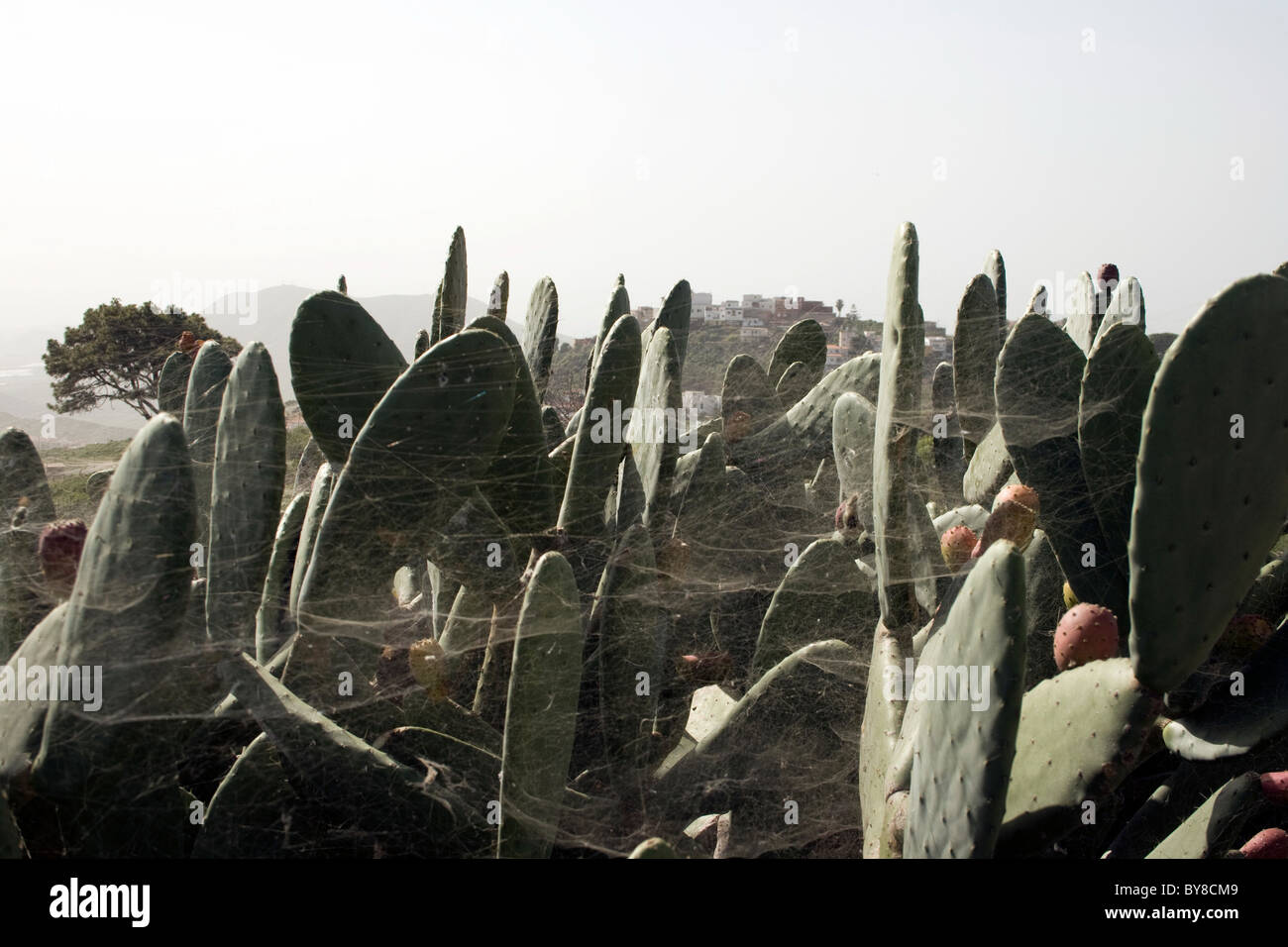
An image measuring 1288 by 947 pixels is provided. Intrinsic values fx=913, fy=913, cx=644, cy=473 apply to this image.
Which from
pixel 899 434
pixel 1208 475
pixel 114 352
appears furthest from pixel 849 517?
pixel 114 352

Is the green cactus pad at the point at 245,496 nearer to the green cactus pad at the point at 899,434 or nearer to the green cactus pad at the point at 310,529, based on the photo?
the green cactus pad at the point at 310,529

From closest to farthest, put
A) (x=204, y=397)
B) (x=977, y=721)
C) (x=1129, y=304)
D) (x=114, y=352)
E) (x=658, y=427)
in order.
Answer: (x=977, y=721) < (x=204, y=397) < (x=658, y=427) < (x=1129, y=304) < (x=114, y=352)

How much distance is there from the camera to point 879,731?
189 cm

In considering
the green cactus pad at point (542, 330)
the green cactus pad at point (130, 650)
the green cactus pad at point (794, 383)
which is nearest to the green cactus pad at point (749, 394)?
the green cactus pad at point (794, 383)

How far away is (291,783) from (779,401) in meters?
2.97

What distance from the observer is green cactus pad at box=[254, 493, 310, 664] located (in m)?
2.06

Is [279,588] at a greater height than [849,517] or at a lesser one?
lesser

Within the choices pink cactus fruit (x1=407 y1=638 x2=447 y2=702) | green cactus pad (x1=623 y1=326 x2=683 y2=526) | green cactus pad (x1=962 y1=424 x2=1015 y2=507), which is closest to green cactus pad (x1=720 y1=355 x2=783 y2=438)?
green cactus pad (x1=962 y1=424 x2=1015 y2=507)

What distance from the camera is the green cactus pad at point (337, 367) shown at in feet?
6.32

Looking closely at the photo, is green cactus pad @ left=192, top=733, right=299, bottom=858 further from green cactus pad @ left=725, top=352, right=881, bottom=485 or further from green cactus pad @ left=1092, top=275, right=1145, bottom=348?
green cactus pad @ left=1092, top=275, right=1145, bottom=348

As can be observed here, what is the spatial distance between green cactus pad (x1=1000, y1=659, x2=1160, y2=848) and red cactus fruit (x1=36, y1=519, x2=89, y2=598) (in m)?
1.81

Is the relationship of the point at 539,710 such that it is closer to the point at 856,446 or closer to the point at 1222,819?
the point at 1222,819

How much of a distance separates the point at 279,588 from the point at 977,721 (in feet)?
5.34

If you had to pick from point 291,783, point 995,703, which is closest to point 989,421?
point 995,703
